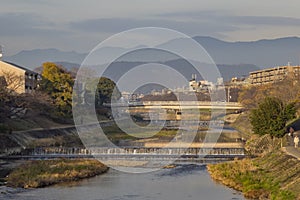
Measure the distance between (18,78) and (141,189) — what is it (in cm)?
3003

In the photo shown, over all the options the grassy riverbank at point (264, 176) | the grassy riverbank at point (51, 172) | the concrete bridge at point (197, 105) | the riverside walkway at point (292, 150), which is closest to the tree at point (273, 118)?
the riverside walkway at point (292, 150)

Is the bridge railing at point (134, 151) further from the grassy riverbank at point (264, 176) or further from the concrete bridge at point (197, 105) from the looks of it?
the concrete bridge at point (197, 105)

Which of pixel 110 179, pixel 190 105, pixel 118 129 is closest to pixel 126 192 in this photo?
pixel 110 179

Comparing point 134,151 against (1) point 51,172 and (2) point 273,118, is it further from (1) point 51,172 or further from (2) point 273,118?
(1) point 51,172

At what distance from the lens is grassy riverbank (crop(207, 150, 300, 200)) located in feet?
64.9

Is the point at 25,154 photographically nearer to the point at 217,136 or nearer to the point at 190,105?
the point at 217,136

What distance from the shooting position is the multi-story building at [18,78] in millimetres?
48747

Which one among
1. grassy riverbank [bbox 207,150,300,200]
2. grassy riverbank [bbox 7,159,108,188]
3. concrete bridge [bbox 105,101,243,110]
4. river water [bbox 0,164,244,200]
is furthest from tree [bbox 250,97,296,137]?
concrete bridge [bbox 105,101,243,110]

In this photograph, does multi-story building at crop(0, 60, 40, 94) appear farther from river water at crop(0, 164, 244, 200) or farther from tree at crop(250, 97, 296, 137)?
river water at crop(0, 164, 244, 200)

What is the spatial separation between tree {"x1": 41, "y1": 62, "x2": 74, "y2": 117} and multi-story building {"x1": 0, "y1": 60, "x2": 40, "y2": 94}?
7.46 feet

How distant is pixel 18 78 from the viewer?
50.8m

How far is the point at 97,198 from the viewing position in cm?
2128

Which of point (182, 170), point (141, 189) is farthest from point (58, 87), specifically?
point (141, 189)

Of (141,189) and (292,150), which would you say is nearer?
(141,189)
